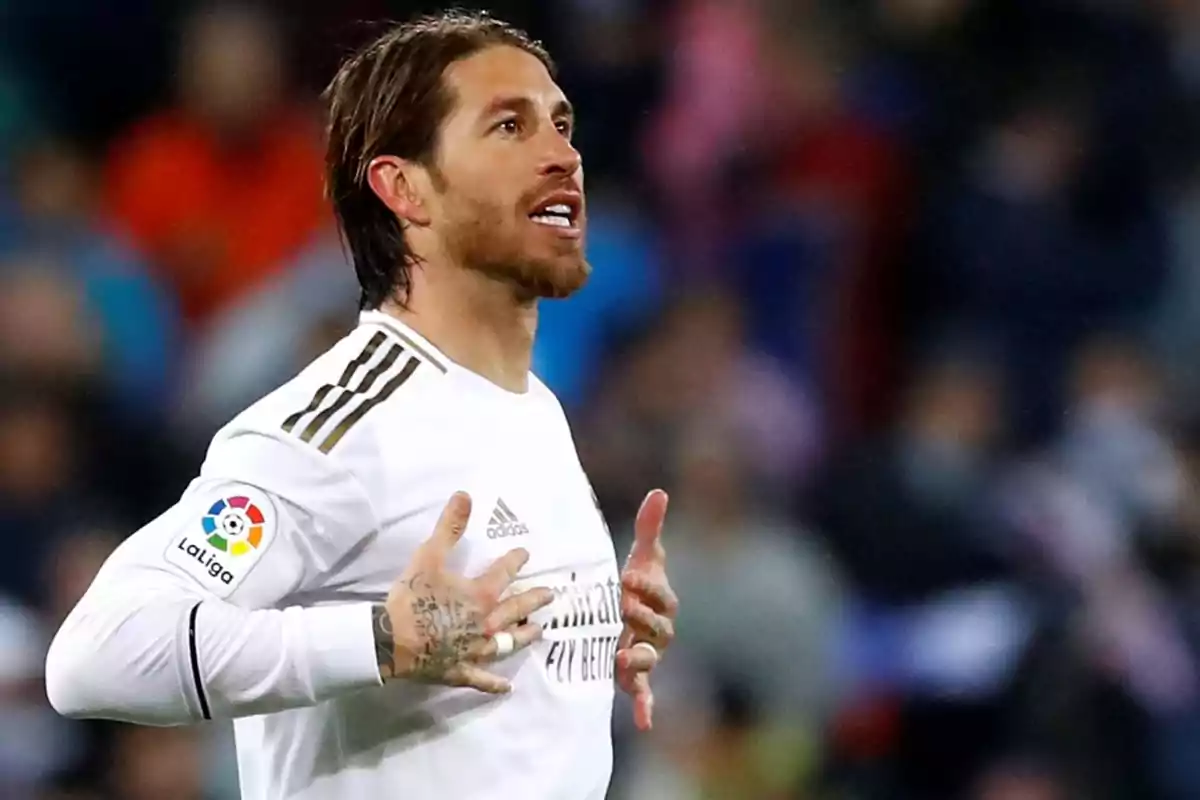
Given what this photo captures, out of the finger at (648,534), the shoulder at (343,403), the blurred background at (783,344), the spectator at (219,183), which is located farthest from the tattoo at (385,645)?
the spectator at (219,183)

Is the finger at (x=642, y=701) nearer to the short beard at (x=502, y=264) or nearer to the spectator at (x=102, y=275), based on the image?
the short beard at (x=502, y=264)

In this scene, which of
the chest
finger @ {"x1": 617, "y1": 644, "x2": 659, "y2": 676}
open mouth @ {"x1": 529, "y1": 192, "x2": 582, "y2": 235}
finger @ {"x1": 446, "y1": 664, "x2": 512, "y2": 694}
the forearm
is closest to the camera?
the forearm

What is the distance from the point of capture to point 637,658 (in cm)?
311

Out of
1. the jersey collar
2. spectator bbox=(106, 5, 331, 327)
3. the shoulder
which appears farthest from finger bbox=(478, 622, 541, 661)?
spectator bbox=(106, 5, 331, 327)

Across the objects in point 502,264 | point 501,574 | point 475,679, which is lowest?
point 475,679

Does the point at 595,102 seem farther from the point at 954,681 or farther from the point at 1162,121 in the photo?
the point at 954,681

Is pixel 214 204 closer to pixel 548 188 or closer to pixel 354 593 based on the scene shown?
pixel 548 188

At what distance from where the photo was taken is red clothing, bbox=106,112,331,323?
20.2ft

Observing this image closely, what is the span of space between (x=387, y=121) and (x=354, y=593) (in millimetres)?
751

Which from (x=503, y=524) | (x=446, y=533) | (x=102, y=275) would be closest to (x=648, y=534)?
(x=503, y=524)

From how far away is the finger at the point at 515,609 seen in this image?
8.25 feet

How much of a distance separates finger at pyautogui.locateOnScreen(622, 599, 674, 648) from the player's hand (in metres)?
0.56

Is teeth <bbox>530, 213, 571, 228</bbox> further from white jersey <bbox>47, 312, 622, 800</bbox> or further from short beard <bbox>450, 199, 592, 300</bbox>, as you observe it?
white jersey <bbox>47, 312, 622, 800</bbox>

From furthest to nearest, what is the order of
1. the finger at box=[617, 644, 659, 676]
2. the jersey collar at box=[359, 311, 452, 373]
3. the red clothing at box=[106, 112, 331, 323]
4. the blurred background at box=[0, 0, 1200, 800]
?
1. the red clothing at box=[106, 112, 331, 323]
2. the blurred background at box=[0, 0, 1200, 800]
3. the finger at box=[617, 644, 659, 676]
4. the jersey collar at box=[359, 311, 452, 373]
